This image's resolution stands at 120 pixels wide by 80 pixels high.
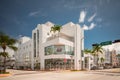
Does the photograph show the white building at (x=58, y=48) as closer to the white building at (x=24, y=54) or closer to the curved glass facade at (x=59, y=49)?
the curved glass facade at (x=59, y=49)

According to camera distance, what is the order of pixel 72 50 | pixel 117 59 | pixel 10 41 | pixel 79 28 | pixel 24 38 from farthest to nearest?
pixel 117 59 < pixel 24 38 < pixel 79 28 < pixel 72 50 < pixel 10 41

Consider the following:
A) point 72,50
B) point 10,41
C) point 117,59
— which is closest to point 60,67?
point 72,50

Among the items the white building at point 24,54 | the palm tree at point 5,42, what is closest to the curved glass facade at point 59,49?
the white building at point 24,54

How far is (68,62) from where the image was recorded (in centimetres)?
6494

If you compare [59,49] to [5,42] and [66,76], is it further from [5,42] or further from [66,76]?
[66,76]

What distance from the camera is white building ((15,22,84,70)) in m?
62.8

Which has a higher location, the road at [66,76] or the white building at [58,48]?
the white building at [58,48]

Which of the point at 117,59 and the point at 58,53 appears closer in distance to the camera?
the point at 58,53

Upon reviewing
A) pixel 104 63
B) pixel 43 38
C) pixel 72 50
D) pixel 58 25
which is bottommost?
pixel 104 63

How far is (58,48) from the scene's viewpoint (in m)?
63.2

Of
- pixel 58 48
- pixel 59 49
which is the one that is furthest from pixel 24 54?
pixel 59 49

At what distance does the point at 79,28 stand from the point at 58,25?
871 cm

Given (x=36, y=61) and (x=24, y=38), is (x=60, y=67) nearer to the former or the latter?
(x=36, y=61)

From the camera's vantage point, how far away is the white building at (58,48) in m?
62.8
